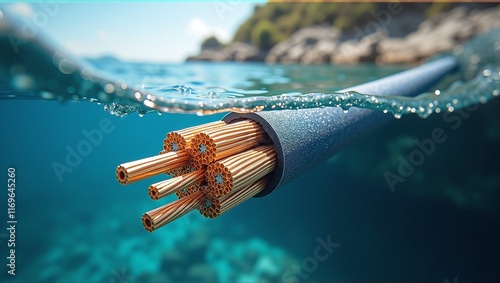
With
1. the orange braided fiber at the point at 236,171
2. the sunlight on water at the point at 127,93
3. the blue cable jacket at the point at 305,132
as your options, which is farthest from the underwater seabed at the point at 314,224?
the orange braided fiber at the point at 236,171

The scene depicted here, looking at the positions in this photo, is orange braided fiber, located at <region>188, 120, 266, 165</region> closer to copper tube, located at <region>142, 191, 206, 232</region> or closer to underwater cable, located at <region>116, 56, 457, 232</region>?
underwater cable, located at <region>116, 56, 457, 232</region>

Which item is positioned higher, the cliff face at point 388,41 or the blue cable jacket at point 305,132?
the cliff face at point 388,41

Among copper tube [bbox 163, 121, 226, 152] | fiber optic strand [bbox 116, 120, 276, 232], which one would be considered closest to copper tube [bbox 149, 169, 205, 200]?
fiber optic strand [bbox 116, 120, 276, 232]

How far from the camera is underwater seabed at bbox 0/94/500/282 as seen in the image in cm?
512

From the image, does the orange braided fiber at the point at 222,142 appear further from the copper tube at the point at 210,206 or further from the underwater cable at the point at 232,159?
the copper tube at the point at 210,206

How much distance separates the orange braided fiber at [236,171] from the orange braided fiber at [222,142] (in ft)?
0.09

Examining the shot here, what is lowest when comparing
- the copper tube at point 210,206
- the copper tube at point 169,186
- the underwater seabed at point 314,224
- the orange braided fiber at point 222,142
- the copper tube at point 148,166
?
the underwater seabed at point 314,224

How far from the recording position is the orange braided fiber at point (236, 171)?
1.24 metres

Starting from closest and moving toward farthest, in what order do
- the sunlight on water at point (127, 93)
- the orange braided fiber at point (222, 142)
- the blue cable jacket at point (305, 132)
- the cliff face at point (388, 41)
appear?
the sunlight on water at point (127, 93) < the orange braided fiber at point (222, 142) < the blue cable jacket at point (305, 132) < the cliff face at point (388, 41)

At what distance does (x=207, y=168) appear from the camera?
131cm

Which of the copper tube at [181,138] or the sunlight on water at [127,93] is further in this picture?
the copper tube at [181,138]

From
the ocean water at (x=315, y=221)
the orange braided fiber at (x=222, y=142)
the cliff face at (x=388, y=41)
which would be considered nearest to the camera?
the orange braided fiber at (x=222, y=142)

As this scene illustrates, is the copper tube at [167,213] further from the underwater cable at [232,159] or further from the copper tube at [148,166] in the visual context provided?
the copper tube at [148,166]

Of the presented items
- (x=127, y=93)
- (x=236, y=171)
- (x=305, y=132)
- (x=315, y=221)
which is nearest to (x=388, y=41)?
(x=315, y=221)
